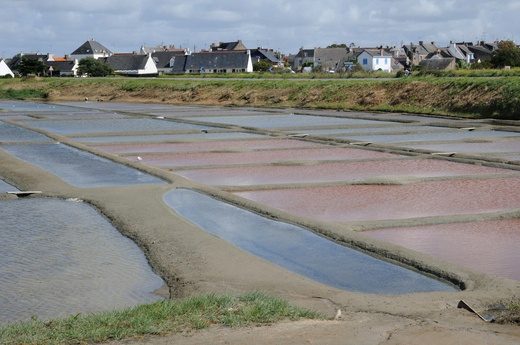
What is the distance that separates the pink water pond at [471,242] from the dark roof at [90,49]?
11760 cm

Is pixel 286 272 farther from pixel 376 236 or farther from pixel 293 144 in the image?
pixel 293 144

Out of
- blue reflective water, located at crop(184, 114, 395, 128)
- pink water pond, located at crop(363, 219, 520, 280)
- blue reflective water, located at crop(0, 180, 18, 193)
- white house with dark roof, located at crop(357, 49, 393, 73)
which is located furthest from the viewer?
white house with dark roof, located at crop(357, 49, 393, 73)

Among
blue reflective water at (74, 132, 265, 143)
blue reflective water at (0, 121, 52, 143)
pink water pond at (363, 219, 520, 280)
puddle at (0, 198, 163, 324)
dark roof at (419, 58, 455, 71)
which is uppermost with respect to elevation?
dark roof at (419, 58, 455, 71)

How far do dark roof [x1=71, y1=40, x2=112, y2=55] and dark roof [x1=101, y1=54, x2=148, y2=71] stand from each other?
14574 millimetres

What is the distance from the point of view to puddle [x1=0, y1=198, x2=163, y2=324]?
9.02 metres

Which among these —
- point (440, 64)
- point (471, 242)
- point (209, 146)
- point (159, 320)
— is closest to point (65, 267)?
point (159, 320)

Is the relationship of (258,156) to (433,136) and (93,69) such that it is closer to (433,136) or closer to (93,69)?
(433,136)

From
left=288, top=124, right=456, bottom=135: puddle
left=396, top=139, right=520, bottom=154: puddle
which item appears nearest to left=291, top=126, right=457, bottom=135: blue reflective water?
left=288, top=124, right=456, bottom=135: puddle

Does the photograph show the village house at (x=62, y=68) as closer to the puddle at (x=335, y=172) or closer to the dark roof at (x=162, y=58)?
the dark roof at (x=162, y=58)

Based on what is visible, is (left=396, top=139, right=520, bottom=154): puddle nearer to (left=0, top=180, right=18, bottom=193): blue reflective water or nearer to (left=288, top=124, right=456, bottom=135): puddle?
(left=288, top=124, right=456, bottom=135): puddle

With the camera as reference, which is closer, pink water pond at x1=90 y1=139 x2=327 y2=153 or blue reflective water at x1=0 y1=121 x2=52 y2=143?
pink water pond at x1=90 y1=139 x2=327 y2=153

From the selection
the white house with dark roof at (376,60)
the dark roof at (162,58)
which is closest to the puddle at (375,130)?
the white house with dark roof at (376,60)

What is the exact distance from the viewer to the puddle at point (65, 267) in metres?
9.02

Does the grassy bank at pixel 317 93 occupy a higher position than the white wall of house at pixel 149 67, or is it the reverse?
the white wall of house at pixel 149 67
